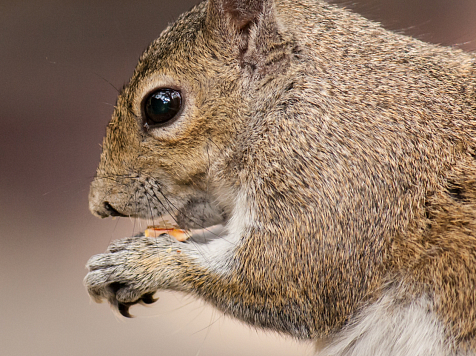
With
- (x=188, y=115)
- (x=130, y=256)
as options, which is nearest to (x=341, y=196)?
(x=188, y=115)

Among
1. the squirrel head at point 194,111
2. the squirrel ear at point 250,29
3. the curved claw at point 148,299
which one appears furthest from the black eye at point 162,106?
the curved claw at point 148,299

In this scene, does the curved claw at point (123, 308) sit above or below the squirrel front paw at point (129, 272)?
below

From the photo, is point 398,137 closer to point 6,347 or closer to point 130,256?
point 130,256

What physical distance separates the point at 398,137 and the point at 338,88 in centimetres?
15

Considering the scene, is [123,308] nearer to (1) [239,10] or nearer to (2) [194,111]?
(2) [194,111]

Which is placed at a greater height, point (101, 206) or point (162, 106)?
point (162, 106)

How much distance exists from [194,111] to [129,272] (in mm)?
343

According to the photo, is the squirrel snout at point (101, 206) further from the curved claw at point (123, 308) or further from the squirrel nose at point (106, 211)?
the curved claw at point (123, 308)

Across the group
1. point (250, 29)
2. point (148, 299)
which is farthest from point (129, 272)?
point (250, 29)

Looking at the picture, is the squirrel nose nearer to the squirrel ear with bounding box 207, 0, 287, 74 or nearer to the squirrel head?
the squirrel head

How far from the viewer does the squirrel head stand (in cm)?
111

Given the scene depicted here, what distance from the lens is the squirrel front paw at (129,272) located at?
3.66 ft

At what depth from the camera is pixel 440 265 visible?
100cm

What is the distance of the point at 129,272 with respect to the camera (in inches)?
44.4
